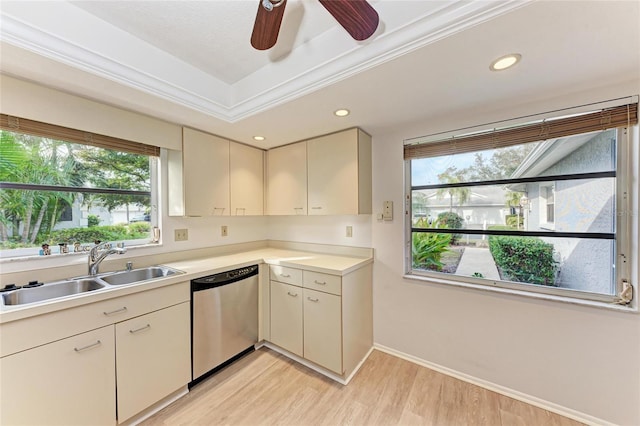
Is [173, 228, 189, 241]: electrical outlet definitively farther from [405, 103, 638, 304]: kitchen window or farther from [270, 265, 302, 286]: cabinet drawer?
[405, 103, 638, 304]: kitchen window

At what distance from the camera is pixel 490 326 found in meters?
1.82

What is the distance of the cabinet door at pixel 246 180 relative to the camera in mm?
2492

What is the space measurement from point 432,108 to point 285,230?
2.08m

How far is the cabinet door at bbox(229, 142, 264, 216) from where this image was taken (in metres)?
2.49

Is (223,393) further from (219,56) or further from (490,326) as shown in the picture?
(219,56)

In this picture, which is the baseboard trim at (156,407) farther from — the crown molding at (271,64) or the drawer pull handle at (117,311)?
the crown molding at (271,64)

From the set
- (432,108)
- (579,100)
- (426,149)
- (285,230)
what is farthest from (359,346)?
(579,100)

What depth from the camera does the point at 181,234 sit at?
7.54 ft

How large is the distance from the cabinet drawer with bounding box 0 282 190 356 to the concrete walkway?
7.49ft

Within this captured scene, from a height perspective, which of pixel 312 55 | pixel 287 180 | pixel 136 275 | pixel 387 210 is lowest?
pixel 136 275

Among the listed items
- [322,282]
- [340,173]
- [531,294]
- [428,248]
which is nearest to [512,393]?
[531,294]

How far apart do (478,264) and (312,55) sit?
200 centimetres

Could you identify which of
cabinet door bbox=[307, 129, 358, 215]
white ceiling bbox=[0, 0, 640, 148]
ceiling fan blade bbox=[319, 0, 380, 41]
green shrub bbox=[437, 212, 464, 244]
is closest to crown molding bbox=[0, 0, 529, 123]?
white ceiling bbox=[0, 0, 640, 148]

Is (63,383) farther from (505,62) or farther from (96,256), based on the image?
(505,62)
